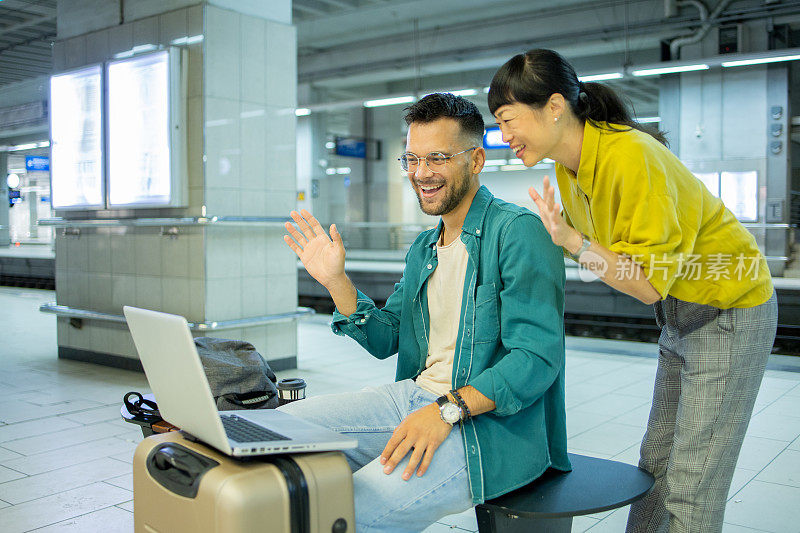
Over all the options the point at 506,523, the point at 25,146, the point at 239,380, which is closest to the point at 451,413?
the point at 506,523

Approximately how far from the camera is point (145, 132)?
5984mm

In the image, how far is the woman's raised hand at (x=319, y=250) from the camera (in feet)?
6.57

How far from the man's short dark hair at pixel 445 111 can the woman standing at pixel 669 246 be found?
0.62 ft

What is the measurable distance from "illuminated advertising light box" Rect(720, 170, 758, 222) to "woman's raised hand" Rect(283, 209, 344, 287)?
12.0m

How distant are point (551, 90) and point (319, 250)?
76 cm

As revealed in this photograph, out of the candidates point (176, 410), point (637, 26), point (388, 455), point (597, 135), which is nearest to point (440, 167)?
point (597, 135)

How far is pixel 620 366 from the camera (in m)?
6.47

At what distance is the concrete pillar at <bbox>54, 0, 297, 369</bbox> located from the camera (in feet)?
18.7

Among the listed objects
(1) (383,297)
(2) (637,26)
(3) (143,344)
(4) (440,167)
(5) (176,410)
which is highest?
(2) (637,26)

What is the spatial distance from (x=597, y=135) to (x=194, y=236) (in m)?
4.50

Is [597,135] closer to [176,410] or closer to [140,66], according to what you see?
[176,410]

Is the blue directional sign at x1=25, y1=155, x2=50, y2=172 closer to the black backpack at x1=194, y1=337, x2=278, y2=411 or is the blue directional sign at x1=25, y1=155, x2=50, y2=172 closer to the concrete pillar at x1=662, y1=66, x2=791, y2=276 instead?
the concrete pillar at x1=662, y1=66, x2=791, y2=276

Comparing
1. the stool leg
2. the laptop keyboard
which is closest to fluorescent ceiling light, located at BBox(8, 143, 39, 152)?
the laptop keyboard

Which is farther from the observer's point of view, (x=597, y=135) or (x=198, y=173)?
(x=198, y=173)
